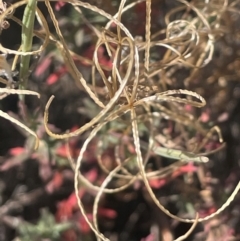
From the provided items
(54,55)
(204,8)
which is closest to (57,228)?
(54,55)

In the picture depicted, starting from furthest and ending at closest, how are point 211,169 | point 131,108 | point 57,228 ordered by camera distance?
point 211,169
point 57,228
point 131,108

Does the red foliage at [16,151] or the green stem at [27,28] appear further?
the red foliage at [16,151]

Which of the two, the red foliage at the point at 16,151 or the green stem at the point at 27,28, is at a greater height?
the green stem at the point at 27,28

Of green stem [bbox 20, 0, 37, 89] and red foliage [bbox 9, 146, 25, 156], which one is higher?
green stem [bbox 20, 0, 37, 89]

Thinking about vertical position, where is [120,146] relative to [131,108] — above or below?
below

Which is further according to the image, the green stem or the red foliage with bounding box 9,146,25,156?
the red foliage with bounding box 9,146,25,156

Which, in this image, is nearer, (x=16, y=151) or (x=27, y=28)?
(x=27, y=28)

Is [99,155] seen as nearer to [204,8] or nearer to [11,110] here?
[11,110]

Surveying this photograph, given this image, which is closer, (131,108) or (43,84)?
(131,108)

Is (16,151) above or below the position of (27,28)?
below

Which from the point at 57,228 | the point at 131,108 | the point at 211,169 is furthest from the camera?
the point at 211,169

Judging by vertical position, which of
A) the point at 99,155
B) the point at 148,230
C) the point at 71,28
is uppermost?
the point at 71,28
